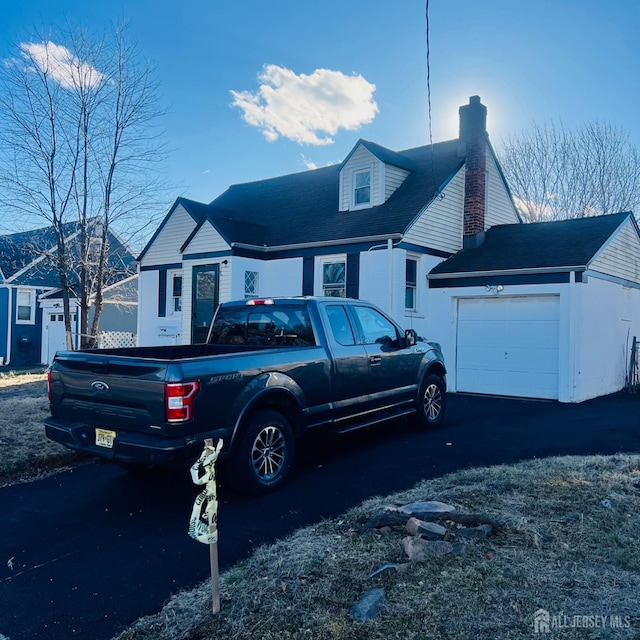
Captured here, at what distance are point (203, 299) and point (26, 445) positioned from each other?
29.5 feet

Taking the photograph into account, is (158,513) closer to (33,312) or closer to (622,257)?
(622,257)

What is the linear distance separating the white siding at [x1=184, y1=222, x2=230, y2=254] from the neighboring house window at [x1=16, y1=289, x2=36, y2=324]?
1213 centimetres

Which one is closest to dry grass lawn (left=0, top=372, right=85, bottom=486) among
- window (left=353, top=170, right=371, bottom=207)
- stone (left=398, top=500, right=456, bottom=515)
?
stone (left=398, top=500, right=456, bottom=515)

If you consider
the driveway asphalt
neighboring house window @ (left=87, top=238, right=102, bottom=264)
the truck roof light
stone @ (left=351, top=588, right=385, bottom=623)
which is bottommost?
the driveway asphalt

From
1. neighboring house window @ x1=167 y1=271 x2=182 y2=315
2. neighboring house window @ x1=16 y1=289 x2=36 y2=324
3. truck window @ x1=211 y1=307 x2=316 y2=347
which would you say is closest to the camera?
truck window @ x1=211 y1=307 x2=316 y2=347

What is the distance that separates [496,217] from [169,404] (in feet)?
46.4

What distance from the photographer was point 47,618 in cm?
326

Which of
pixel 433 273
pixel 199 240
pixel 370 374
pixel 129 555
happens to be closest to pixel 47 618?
pixel 129 555

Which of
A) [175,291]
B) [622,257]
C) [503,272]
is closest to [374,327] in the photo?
[503,272]

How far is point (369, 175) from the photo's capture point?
1523cm

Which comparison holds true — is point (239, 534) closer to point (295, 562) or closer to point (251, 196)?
point (295, 562)

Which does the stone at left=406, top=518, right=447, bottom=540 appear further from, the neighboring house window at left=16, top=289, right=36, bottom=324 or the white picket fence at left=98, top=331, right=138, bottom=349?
the neighboring house window at left=16, top=289, right=36, bottom=324

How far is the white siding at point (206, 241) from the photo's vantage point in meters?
15.1

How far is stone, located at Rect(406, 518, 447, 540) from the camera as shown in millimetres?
4002
